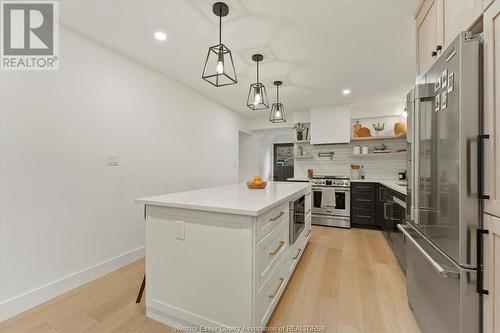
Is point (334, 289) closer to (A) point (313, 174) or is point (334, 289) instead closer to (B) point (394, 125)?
(A) point (313, 174)

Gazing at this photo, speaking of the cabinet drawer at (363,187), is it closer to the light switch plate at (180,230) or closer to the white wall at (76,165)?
the white wall at (76,165)

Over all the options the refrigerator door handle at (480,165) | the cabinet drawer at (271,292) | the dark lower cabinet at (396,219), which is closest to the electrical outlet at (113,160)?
the cabinet drawer at (271,292)

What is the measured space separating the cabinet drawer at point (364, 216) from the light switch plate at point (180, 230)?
12.3ft

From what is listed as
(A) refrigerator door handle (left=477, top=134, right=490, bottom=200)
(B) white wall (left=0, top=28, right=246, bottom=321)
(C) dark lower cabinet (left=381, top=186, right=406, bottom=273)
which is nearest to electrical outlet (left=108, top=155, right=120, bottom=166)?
(B) white wall (left=0, top=28, right=246, bottom=321)

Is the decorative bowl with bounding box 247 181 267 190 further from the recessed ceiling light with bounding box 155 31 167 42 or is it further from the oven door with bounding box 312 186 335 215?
the oven door with bounding box 312 186 335 215

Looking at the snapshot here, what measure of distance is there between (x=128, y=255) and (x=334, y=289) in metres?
2.40

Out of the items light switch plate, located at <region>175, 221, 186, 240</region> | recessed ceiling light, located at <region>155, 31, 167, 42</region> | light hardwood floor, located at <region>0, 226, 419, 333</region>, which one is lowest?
light hardwood floor, located at <region>0, 226, 419, 333</region>

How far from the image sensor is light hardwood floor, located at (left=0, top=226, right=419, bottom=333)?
162 centimetres

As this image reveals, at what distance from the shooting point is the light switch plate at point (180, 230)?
1.55 metres

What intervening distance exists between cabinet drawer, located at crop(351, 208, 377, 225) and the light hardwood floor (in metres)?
1.49

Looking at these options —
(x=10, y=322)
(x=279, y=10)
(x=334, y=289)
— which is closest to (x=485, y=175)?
(x=334, y=289)

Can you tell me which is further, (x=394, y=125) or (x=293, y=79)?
(x=394, y=125)

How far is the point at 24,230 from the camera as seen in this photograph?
1818 millimetres

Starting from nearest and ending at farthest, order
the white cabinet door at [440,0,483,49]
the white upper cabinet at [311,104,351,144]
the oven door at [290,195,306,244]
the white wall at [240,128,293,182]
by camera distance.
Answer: the white cabinet door at [440,0,483,49] → the oven door at [290,195,306,244] → the white upper cabinet at [311,104,351,144] → the white wall at [240,128,293,182]
